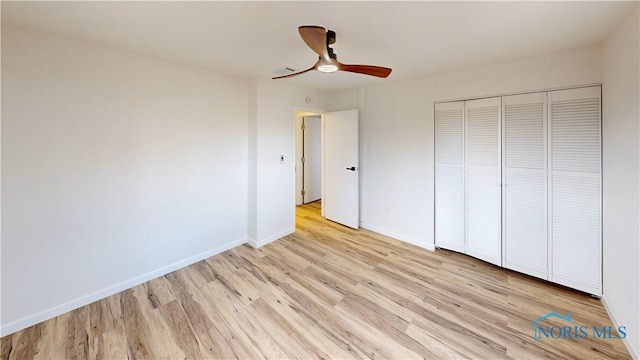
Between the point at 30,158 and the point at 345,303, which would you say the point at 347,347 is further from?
the point at 30,158

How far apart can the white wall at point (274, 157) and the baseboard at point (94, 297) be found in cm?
75

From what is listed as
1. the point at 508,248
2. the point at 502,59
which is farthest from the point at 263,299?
the point at 502,59

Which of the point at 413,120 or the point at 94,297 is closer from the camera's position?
the point at 94,297

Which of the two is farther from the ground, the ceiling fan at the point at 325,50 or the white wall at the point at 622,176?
the ceiling fan at the point at 325,50

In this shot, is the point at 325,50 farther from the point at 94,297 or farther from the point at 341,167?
the point at 94,297

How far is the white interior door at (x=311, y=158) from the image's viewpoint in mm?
5879

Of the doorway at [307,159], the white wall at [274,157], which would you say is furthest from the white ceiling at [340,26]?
the doorway at [307,159]

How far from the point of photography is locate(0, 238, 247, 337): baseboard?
6.23 ft

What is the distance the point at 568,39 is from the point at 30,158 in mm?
4406

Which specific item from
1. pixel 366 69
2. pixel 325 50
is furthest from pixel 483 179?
pixel 325 50

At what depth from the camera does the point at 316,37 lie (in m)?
1.57

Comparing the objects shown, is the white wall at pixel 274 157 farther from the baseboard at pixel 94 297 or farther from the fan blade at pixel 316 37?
the fan blade at pixel 316 37

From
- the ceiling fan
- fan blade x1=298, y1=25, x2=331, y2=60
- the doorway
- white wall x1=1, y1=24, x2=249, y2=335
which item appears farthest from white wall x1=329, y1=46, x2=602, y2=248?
white wall x1=1, y1=24, x2=249, y2=335

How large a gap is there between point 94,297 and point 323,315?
6.84ft
